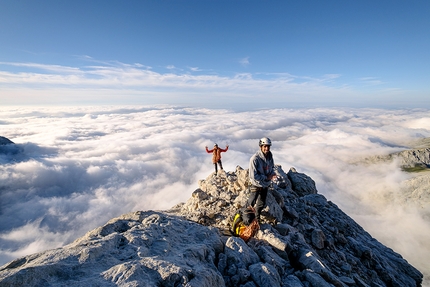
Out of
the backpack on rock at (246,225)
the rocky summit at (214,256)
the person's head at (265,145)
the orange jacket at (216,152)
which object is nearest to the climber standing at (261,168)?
the person's head at (265,145)

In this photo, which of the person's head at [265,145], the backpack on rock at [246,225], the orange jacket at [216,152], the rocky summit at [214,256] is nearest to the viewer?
the rocky summit at [214,256]

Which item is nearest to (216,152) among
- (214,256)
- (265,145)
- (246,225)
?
(246,225)

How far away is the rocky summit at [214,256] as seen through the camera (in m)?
4.78

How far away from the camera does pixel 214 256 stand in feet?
23.0

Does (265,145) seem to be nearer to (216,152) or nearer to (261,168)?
(261,168)

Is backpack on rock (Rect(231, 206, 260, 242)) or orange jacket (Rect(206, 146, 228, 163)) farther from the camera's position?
orange jacket (Rect(206, 146, 228, 163))

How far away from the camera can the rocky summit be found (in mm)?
4777

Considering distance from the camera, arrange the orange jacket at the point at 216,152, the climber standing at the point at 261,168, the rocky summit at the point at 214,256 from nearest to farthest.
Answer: the rocky summit at the point at 214,256
the climber standing at the point at 261,168
the orange jacket at the point at 216,152

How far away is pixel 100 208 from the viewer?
12650 centimetres

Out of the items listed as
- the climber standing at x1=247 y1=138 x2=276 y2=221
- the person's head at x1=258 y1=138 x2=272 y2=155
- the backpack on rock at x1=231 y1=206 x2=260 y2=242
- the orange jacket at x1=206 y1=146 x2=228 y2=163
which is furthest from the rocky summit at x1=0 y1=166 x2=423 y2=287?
the orange jacket at x1=206 y1=146 x2=228 y2=163

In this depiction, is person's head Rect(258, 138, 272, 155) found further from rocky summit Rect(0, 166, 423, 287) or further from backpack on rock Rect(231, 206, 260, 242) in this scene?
rocky summit Rect(0, 166, 423, 287)

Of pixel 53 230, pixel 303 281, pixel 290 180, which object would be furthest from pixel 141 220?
pixel 53 230

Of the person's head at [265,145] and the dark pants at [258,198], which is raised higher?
the person's head at [265,145]

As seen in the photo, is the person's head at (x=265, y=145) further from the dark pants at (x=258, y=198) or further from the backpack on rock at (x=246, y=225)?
the backpack on rock at (x=246, y=225)
